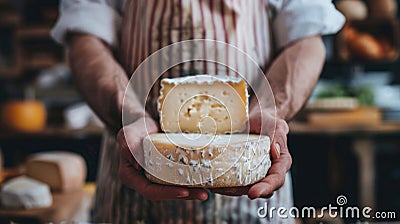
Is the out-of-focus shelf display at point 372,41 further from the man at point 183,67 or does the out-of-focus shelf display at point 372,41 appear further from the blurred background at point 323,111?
the man at point 183,67

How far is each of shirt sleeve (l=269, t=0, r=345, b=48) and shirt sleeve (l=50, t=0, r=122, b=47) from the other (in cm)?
14

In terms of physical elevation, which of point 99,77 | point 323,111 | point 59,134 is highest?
point 99,77

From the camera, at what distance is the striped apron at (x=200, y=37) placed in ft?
1.41

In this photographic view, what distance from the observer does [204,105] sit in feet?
1.31

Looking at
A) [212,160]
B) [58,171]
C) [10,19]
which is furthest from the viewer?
[10,19]

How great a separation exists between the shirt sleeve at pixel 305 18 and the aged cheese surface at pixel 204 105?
7 centimetres

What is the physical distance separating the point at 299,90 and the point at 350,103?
789 millimetres

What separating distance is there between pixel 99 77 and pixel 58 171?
1.74 feet

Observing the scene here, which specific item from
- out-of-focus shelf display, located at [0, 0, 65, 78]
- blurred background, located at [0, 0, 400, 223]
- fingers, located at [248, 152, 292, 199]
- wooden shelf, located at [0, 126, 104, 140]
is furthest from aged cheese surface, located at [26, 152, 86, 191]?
out-of-focus shelf display, located at [0, 0, 65, 78]

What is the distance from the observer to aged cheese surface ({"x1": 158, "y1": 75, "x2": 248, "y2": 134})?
390mm

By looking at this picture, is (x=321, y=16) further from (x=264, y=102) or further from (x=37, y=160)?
(x=37, y=160)
